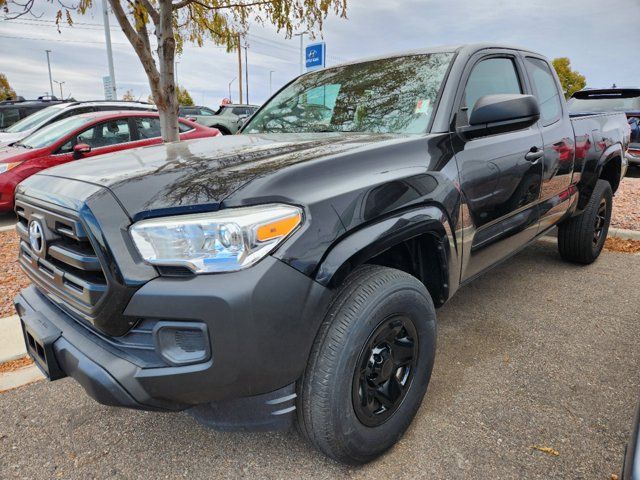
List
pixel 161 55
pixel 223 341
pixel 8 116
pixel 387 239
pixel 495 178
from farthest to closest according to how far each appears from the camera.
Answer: pixel 8 116
pixel 161 55
pixel 495 178
pixel 387 239
pixel 223 341

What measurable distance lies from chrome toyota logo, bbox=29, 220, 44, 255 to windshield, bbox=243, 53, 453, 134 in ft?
5.02

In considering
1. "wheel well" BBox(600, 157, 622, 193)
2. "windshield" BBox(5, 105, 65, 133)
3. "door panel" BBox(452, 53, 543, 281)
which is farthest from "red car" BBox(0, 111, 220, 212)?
"wheel well" BBox(600, 157, 622, 193)

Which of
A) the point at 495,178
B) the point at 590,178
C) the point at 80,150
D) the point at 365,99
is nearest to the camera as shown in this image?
the point at 495,178

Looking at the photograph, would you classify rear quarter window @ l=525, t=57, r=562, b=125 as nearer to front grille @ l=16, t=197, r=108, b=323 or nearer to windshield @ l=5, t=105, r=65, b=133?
front grille @ l=16, t=197, r=108, b=323

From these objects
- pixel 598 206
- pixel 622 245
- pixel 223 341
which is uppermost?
pixel 223 341

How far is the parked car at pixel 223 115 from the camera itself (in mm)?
14898

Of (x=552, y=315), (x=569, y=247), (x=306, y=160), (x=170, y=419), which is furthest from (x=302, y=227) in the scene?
(x=569, y=247)

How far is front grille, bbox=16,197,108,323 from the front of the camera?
157cm

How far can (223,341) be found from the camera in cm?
142

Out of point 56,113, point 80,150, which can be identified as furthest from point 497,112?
point 56,113

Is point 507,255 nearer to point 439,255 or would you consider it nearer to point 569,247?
point 439,255

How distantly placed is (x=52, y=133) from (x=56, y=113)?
5.30 feet

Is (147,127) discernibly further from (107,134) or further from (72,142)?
(72,142)

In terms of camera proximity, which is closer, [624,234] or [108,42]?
[624,234]
